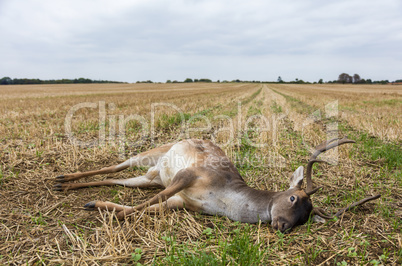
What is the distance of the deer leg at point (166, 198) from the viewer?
135 inches

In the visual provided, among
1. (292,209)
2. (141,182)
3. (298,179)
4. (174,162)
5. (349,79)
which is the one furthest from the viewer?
(349,79)

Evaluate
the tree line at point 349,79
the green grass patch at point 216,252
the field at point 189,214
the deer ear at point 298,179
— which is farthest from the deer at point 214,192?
the tree line at point 349,79

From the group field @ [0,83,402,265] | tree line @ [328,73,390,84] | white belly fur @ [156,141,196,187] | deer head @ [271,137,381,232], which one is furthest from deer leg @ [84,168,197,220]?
tree line @ [328,73,390,84]

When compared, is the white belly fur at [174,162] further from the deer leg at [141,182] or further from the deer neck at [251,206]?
the deer neck at [251,206]

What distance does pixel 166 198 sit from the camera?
347 cm

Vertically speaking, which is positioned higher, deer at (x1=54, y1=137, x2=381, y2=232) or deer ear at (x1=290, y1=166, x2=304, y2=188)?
deer ear at (x1=290, y1=166, x2=304, y2=188)

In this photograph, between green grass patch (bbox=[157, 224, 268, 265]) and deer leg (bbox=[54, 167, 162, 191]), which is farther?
deer leg (bbox=[54, 167, 162, 191])

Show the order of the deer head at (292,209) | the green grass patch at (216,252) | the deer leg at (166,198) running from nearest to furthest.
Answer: the green grass patch at (216,252), the deer head at (292,209), the deer leg at (166,198)

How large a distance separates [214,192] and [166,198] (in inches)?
24.0

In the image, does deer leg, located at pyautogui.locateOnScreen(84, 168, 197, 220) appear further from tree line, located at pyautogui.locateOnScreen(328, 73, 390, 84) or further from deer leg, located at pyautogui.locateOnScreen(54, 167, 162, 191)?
tree line, located at pyautogui.locateOnScreen(328, 73, 390, 84)

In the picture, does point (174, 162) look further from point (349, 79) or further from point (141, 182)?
point (349, 79)

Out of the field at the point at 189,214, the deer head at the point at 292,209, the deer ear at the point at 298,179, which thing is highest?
the deer ear at the point at 298,179

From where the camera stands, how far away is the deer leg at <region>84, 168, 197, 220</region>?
3.44m

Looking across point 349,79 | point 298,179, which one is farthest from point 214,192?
point 349,79
